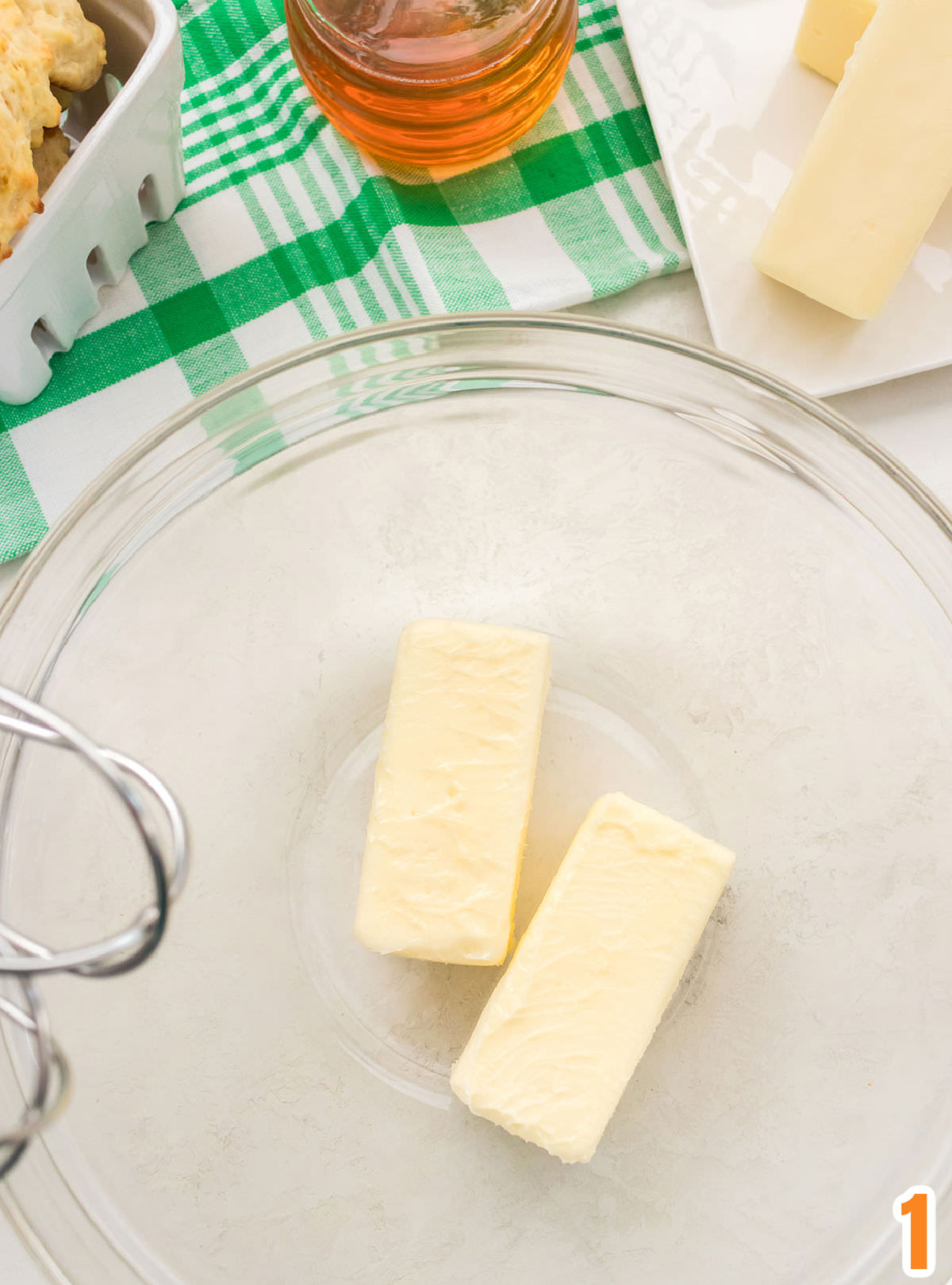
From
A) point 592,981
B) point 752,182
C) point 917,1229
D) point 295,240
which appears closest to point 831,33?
point 752,182

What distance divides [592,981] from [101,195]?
0.54 meters

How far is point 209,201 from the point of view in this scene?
77 centimetres

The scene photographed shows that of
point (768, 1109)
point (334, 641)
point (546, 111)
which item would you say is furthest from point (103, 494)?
point (768, 1109)

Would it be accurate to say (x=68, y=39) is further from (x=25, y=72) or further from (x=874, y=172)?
(x=874, y=172)

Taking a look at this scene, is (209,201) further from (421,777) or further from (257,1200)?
(257,1200)

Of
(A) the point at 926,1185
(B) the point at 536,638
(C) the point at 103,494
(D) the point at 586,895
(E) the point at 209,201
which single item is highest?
(E) the point at 209,201

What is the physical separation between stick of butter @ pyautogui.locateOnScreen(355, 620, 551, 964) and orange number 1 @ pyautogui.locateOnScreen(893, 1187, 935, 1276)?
29 centimetres

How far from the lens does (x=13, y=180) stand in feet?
1.86

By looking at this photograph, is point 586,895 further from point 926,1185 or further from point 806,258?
point 806,258

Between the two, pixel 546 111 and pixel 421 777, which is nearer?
pixel 421 777

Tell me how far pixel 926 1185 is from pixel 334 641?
50cm

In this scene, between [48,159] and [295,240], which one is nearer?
[48,159]

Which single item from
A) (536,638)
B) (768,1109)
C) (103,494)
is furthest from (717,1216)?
(103,494)

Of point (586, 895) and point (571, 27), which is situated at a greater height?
point (571, 27)
